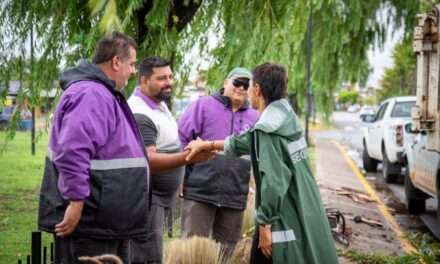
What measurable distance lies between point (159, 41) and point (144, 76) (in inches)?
68.6

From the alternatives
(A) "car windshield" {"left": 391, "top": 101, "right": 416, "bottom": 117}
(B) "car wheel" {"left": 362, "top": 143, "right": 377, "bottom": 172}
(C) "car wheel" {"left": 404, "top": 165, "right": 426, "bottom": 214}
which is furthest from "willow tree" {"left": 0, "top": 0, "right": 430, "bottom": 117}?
(B) "car wheel" {"left": 362, "top": 143, "right": 377, "bottom": 172}

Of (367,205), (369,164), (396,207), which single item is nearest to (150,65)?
(367,205)

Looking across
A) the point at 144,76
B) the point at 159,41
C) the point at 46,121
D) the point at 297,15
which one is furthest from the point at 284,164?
the point at 297,15

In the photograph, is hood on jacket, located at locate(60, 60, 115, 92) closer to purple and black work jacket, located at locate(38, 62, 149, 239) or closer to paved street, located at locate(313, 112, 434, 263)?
purple and black work jacket, located at locate(38, 62, 149, 239)

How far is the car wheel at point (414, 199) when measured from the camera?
10.8 m

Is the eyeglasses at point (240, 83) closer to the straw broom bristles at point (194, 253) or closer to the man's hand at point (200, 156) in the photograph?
the man's hand at point (200, 156)

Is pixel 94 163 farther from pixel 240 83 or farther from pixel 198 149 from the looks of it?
pixel 240 83

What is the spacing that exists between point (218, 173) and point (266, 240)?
1.65 m

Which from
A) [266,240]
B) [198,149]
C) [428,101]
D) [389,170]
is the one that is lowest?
[389,170]

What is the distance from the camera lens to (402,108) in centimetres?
1531

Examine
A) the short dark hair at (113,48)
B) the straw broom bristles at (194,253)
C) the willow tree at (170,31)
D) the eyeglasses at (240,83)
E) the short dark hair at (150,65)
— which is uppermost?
the willow tree at (170,31)

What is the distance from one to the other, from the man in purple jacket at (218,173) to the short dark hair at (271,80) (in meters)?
1.37

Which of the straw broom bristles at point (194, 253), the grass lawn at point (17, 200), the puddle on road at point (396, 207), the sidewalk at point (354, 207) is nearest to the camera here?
the straw broom bristles at point (194, 253)

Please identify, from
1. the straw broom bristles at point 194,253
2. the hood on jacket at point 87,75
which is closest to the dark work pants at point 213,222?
the straw broom bristles at point 194,253
